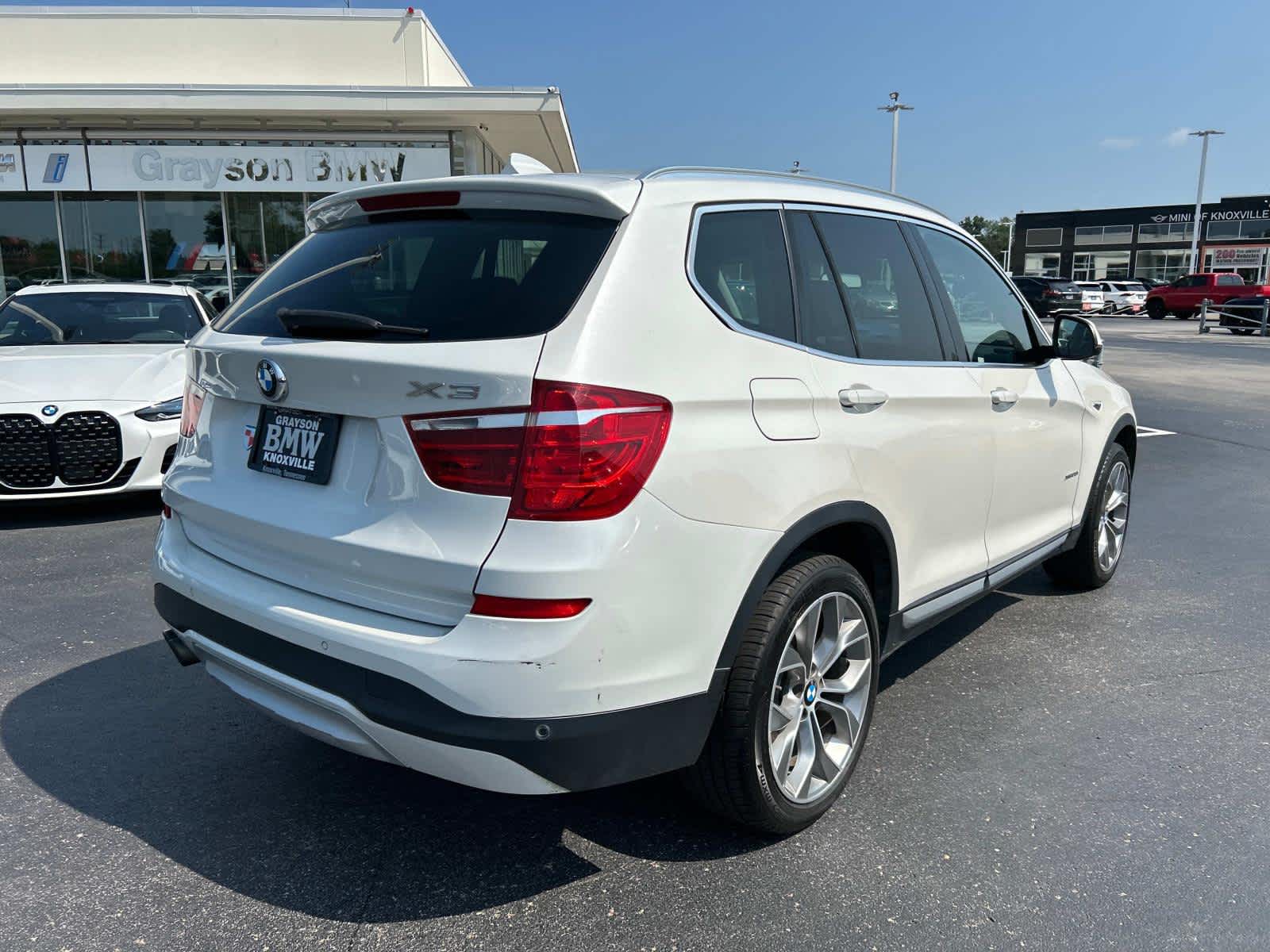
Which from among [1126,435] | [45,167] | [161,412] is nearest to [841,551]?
[1126,435]

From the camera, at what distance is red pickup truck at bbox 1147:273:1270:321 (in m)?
38.5

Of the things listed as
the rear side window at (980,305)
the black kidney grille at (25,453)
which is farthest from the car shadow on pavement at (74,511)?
the rear side window at (980,305)

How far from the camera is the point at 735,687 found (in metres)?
2.44

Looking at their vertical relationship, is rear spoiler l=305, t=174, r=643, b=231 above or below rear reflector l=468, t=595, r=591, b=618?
above

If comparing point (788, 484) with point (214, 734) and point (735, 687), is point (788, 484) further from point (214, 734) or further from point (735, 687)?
point (214, 734)

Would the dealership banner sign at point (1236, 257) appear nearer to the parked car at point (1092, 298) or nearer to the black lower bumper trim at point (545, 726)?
the parked car at point (1092, 298)

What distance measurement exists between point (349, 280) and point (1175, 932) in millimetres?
2718

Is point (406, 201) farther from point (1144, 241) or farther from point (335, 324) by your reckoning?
point (1144, 241)

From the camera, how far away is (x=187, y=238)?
17250 mm

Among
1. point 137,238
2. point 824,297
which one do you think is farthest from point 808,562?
point 137,238

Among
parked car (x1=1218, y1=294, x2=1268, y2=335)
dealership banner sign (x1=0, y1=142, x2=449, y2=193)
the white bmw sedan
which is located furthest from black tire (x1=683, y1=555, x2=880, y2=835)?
parked car (x1=1218, y1=294, x2=1268, y2=335)

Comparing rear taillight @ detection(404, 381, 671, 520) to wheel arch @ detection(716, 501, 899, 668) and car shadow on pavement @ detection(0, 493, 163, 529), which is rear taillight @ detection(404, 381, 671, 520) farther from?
car shadow on pavement @ detection(0, 493, 163, 529)

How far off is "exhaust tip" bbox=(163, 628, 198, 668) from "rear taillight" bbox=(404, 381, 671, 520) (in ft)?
3.80

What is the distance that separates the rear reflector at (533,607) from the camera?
6.81 ft
